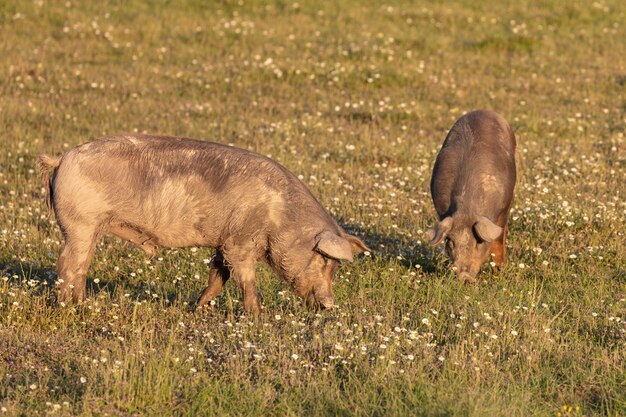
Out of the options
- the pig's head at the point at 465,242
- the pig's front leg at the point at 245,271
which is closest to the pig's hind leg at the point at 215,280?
the pig's front leg at the point at 245,271

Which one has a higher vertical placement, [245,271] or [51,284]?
[245,271]

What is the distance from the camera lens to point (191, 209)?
788 centimetres

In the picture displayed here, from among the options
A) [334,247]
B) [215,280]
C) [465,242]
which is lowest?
[215,280]

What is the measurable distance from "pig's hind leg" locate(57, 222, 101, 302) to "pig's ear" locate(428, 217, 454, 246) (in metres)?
2.71

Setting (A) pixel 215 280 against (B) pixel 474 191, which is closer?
(A) pixel 215 280

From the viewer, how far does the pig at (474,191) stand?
901 cm

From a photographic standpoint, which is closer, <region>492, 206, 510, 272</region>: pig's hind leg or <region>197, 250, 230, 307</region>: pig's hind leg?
<region>197, 250, 230, 307</region>: pig's hind leg

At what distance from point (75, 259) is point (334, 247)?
195cm

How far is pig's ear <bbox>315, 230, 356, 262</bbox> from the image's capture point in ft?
25.1

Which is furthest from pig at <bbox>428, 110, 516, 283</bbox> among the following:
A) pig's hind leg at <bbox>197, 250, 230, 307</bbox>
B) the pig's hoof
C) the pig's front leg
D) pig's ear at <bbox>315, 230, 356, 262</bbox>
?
the pig's hoof

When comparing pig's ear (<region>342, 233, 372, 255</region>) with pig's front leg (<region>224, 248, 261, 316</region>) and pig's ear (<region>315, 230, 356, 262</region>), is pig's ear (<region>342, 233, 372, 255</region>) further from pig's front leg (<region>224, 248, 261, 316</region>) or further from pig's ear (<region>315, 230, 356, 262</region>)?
pig's front leg (<region>224, 248, 261, 316</region>)

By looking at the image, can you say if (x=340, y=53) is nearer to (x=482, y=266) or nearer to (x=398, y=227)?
(x=398, y=227)

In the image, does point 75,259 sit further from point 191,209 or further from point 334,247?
point 334,247

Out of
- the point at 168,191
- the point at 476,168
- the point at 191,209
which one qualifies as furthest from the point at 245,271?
the point at 476,168
